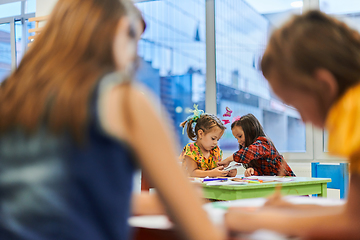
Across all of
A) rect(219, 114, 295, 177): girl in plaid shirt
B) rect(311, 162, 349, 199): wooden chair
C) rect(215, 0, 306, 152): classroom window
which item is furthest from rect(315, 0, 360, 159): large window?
rect(219, 114, 295, 177): girl in plaid shirt

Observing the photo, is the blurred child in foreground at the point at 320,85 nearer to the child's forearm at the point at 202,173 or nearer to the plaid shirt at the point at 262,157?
the plaid shirt at the point at 262,157

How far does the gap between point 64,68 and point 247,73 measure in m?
4.27

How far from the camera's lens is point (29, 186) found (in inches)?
18.6

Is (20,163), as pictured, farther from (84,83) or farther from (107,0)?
(107,0)

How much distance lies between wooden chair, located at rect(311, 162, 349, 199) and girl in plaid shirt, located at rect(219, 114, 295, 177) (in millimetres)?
225

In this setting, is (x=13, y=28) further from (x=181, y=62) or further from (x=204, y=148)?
(x=204, y=148)

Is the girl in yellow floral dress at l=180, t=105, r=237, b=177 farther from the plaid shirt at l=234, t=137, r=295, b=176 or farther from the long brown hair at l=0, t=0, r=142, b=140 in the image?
the long brown hair at l=0, t=0, r=142, b=140

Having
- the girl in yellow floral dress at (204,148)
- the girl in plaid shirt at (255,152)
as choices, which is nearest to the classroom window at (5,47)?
the girl in yellow floral dress at (204,148)

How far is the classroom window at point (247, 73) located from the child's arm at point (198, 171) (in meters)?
1.15

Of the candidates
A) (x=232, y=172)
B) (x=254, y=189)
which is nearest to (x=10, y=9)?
(x=232, y=172)

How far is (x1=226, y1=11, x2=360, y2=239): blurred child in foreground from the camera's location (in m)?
0.66

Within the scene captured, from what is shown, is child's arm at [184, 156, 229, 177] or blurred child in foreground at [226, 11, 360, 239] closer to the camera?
blurred child in foreground at [226, 11, 360, 239]

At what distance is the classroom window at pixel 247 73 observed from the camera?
4391mm

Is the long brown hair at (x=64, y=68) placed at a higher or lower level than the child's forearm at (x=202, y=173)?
higher
